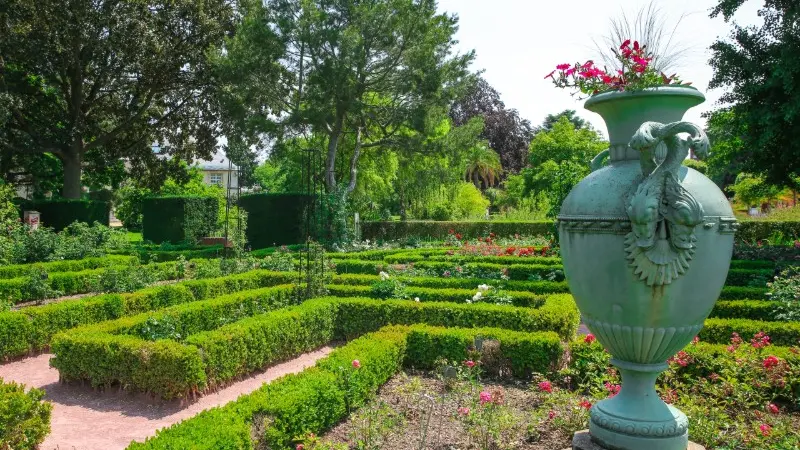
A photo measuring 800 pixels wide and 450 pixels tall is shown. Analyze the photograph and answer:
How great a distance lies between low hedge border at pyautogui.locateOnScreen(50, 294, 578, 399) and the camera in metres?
6.36

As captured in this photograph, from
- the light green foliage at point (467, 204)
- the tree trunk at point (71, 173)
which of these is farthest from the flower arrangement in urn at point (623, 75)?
the light green foliage at point (467, 204)

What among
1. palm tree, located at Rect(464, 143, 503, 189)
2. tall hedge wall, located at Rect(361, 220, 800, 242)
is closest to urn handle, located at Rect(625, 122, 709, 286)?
tall hedge wall, located at Rect(361, 220, 800, 242)

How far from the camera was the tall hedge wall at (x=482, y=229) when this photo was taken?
20.8m

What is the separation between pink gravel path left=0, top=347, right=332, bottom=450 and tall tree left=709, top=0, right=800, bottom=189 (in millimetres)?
12588

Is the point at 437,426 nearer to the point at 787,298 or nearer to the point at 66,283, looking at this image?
the point at 787,298

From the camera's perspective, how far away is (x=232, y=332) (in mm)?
7059

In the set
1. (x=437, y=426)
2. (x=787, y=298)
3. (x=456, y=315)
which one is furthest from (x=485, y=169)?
(x=437, y=426)

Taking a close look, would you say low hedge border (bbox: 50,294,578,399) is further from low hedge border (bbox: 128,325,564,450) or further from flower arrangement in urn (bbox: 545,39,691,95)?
flower arrangement in urn (bbox: 545,39,691,95)

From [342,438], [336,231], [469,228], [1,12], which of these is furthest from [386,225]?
[342,438]

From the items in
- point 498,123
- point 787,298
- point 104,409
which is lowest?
point 104,409

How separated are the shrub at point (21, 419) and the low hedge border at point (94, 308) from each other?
3373mm

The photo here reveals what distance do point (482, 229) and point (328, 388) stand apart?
19.9m

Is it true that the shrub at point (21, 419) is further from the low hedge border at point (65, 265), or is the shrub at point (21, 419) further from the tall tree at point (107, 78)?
the tall tree at point (107, 78)

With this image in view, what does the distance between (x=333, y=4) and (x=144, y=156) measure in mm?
11734
